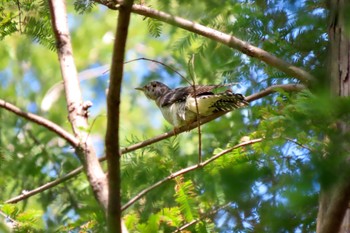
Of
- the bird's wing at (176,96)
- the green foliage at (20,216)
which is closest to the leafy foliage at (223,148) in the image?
the green foliage at (20,216)

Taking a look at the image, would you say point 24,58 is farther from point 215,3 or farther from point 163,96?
point 215,3

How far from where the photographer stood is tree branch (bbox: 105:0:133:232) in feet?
9.06

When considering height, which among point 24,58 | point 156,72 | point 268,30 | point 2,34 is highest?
point 24,58

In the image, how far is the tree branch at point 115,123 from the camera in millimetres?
2762

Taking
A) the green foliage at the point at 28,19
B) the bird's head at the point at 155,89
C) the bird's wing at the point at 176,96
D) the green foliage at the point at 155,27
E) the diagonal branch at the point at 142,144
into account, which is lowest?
the diagonal branch at the point at 142,144

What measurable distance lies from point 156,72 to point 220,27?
438 centimetres

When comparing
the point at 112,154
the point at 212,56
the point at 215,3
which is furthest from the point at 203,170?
the point at 212,56

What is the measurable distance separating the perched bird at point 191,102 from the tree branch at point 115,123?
6.37ft

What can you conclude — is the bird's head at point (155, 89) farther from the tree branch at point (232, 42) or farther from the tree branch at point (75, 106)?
the tree branch at point (75, 106)

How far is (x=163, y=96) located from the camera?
7062mm

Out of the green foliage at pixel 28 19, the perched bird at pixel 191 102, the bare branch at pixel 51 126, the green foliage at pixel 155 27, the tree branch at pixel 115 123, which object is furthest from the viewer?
the perched bird at pixel 191 102

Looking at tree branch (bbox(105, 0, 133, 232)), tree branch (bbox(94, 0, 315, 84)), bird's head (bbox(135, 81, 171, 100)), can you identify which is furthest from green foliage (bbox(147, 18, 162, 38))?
bird's head (bbox(135, 81, 171, 100))

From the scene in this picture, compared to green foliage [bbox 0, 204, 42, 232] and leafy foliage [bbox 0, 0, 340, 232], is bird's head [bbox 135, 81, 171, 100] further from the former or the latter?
green foliage [bbox 0, 204, 42, 232]

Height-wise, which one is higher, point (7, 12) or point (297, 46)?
point (7, 12)
